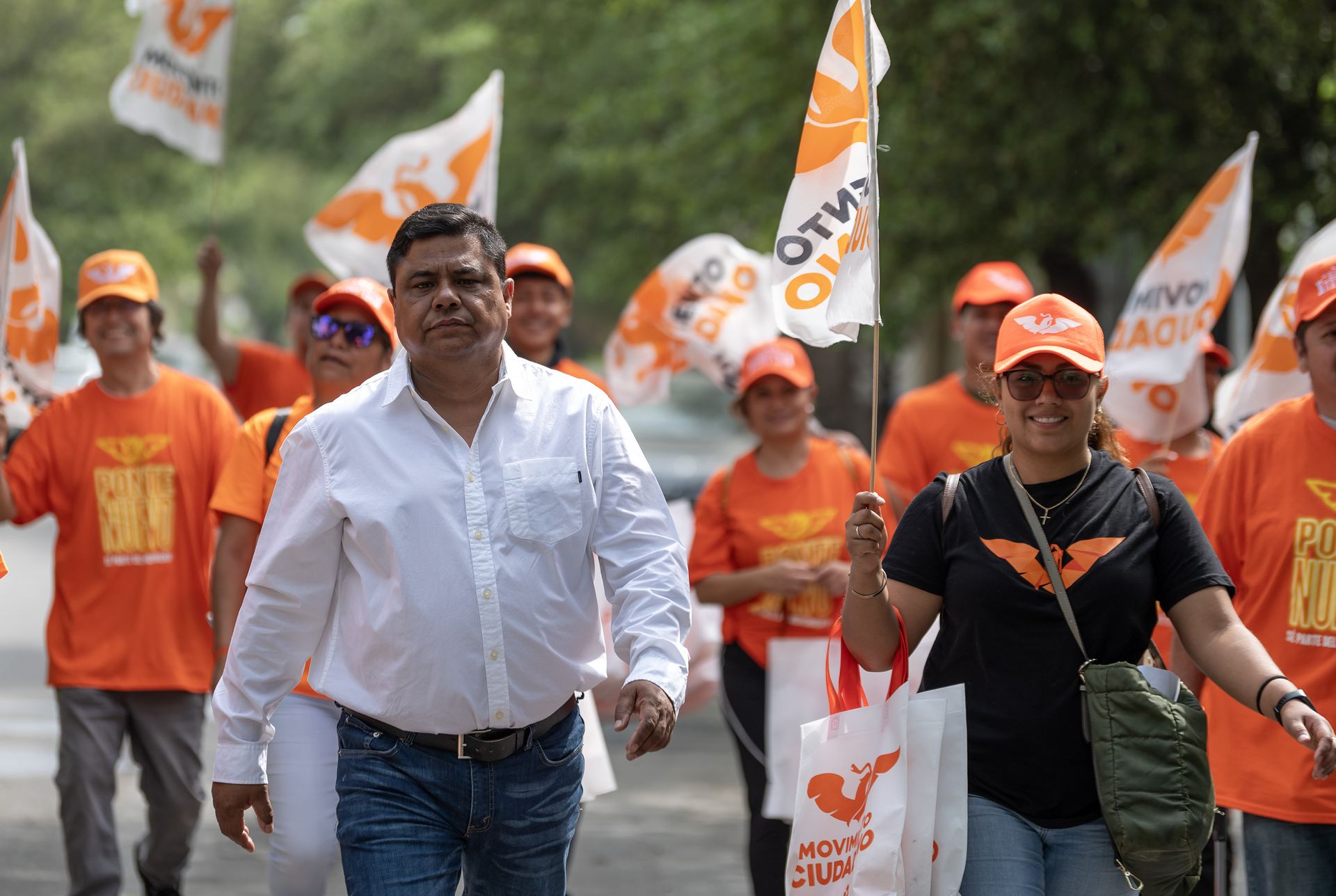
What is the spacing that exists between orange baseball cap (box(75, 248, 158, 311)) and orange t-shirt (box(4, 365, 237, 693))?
422 mm

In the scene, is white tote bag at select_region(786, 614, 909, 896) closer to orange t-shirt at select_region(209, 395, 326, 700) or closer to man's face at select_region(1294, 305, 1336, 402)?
man's face at select_region(1294, 305, 1336, 402)

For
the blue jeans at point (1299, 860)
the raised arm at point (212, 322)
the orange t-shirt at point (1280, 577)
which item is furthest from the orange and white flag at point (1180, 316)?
the raised arm at point (212, 322)

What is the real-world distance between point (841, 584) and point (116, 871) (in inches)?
108

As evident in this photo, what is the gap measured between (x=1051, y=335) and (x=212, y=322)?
5.40m

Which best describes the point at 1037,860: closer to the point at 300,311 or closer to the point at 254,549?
the point at 254,549

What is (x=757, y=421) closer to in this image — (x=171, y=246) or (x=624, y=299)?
(x=624, y=299)

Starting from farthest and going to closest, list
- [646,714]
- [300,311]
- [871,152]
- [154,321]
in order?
[300,311] → [154,321] → [871,152] → [646,714]

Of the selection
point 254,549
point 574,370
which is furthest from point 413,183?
point 254,549

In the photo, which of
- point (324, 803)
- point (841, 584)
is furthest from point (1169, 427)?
point (324, 803)

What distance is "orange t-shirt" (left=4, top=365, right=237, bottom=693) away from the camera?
5949 millimetres

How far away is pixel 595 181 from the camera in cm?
1811

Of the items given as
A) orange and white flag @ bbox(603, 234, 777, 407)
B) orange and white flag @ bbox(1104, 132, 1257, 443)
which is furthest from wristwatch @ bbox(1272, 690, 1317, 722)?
orange and white flag @ bbox(603, 234, 777, 407)

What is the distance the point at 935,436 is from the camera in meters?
6.41

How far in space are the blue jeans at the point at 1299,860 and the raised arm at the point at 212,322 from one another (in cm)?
544
